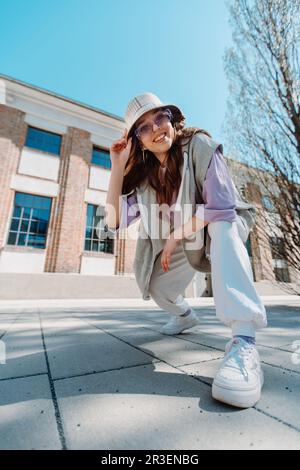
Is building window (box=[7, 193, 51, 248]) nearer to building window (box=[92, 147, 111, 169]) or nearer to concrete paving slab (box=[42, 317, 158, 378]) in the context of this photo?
building window (box=[92, 147, 111, 169])

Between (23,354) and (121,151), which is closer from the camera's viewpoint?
(23,354)

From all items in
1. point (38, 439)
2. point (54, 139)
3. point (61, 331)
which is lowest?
point (61, 331)

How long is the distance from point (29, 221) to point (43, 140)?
3499 millimetres

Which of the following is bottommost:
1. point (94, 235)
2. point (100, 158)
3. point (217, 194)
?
point (217, 194)

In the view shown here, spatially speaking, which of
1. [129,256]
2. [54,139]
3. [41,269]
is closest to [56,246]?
[41,269]

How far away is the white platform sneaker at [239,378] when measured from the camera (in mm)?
730

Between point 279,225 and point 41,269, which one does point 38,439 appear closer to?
point 279,225

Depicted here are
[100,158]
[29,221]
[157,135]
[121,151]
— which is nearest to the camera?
[157,135]

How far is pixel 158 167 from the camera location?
153cm

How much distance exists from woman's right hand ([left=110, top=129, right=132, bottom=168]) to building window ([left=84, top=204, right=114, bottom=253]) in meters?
8.21

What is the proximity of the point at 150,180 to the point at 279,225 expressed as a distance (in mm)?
5760

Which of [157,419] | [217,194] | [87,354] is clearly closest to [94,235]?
[87,354]

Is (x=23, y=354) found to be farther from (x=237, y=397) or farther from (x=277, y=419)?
(x=277, y=419)

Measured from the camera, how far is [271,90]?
615cm
